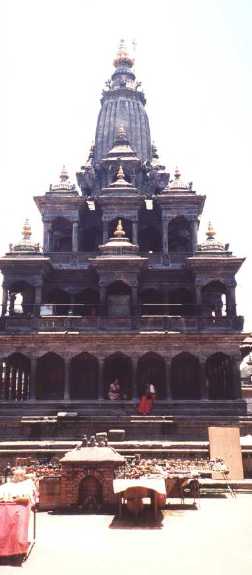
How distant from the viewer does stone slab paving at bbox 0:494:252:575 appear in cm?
974

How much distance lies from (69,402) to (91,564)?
68.7ft

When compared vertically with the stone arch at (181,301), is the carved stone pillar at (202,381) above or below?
below

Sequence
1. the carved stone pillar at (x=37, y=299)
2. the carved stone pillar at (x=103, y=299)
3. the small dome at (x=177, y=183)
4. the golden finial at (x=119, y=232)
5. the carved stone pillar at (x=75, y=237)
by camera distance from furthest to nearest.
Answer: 1. the small dome at (x=177, y=183)
2. the carved stone pillar at (x=75, y=237)
3. the golden finial at (x=119, y=232)
4. the carved stone pillar at (x=103, y=299)
5. the carved stone pillar at (x=37, y=299)

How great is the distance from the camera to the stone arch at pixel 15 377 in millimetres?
33281

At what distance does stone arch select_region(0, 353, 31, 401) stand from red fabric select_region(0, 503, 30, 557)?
22094 millimetres

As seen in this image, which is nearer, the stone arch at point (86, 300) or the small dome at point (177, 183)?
the stone arch at point (86, 300)

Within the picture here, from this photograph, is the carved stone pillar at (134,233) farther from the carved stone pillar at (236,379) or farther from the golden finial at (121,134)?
the carved stone pillar at (236,379)

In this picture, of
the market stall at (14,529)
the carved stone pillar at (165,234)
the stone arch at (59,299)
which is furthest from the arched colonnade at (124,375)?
the market stall at (14,529)

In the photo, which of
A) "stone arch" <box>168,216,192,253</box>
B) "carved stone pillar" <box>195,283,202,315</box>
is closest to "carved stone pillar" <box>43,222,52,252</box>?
"stone arch" <box>168,216,192,253</box>

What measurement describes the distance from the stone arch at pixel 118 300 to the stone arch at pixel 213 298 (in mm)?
5265

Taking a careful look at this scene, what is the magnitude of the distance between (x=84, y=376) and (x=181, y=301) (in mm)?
8792

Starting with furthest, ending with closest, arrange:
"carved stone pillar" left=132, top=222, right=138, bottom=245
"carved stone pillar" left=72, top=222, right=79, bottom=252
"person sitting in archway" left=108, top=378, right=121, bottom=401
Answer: "carved stone pillar" left=72, top=222, right=79, bottom=252
"carved stone pillar" left=132, top=222, right=138, bottom=245
"person sitting in archway" left=108, top=378, right=121, bottom=401

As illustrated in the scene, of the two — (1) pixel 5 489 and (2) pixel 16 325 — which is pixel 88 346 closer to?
(2) pixel 16 325

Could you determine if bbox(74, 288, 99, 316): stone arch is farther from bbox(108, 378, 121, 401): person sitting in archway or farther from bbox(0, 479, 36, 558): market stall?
bbox(0, 479, 36, 558): market stall
